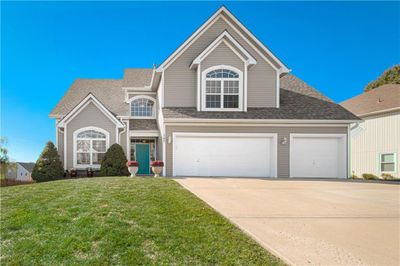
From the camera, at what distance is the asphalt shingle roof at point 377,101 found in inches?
899

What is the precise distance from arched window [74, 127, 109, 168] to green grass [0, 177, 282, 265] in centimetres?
1087

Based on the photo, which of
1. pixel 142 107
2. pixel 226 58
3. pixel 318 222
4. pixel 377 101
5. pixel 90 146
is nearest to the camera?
pixel 318 222

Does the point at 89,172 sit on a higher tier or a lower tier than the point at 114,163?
lower

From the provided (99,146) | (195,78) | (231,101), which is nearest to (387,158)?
(231,101)

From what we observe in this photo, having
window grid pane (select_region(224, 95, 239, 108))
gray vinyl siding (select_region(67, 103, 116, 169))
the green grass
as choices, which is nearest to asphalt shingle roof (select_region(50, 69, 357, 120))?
window grid pane (select_region(224, 95, 239, 108))

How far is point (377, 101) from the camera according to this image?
24.5 m

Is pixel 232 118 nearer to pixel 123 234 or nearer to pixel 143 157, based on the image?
pixel 143 157

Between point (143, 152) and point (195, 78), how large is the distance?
6.78 m

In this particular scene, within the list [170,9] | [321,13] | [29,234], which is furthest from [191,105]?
[29,234]

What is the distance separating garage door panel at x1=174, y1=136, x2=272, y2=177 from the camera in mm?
17312

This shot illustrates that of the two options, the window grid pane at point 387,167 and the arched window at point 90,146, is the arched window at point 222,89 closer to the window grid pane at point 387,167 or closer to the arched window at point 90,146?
the arched window at point 90,146

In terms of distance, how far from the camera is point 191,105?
18312 mm

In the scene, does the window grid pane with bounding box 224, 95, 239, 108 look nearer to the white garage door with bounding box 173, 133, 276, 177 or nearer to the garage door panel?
the white garage door with bounding box 173, 133, 276, 177

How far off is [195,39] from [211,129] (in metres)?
5.33
